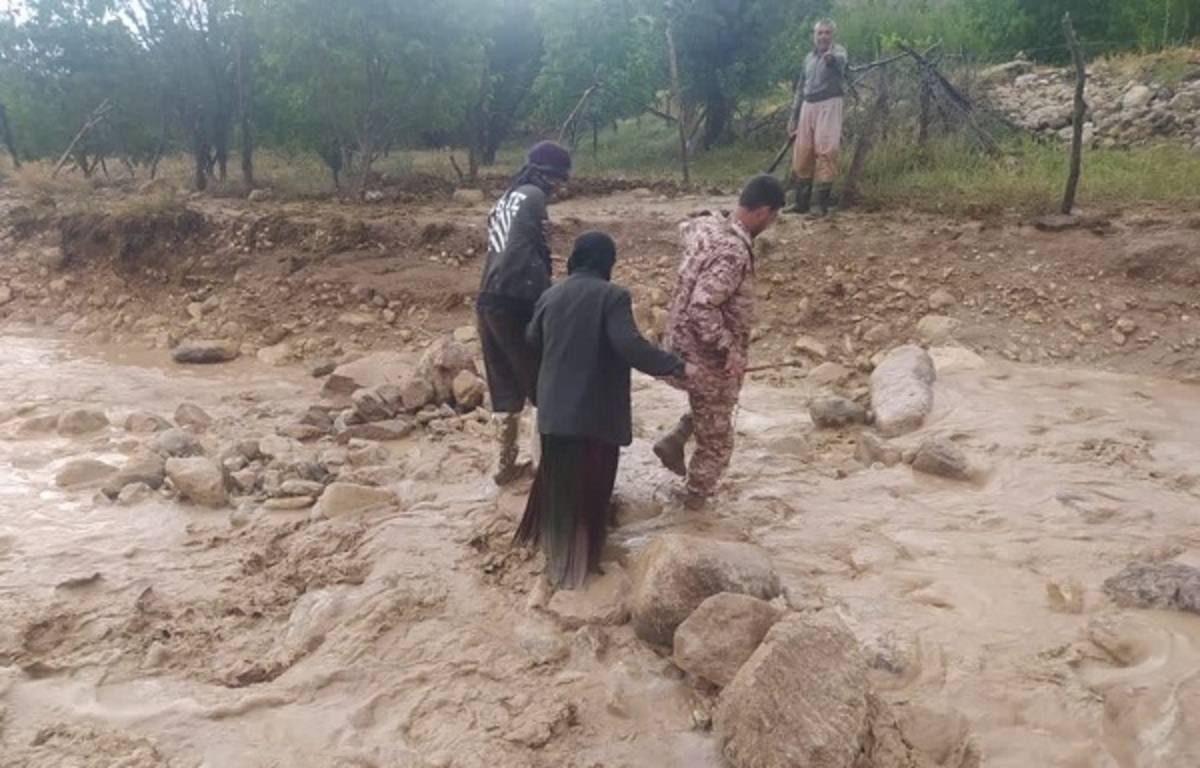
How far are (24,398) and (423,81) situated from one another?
20.0 feet

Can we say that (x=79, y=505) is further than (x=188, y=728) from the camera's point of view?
Yes

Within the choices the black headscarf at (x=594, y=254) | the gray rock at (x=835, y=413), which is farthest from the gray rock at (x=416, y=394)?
the black headscarf at (x=594, y=254)

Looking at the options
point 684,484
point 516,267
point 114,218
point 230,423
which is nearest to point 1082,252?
point 684,484

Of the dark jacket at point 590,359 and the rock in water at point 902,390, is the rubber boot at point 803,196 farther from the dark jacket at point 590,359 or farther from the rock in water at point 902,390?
the dark jacket at point 590,359

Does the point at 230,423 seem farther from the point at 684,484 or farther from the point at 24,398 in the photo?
the point at 684,484

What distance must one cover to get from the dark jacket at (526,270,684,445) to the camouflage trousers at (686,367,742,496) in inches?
18.2

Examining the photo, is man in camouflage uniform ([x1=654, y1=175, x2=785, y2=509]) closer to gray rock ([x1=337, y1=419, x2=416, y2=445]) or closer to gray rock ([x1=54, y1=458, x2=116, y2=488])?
gray rock ([x1=337, y1=419, x2=416, y2=445])

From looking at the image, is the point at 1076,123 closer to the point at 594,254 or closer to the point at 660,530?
the point at 660,530

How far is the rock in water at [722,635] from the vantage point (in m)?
3.04

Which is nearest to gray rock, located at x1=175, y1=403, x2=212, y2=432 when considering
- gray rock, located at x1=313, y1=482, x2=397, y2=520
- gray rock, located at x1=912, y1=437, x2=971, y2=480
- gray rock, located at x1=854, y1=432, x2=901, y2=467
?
gray rock, located at x1=313, y1=482, x2=397, y2=520

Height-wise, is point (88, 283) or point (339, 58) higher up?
point (339, 58)

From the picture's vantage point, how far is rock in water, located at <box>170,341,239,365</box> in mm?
8078

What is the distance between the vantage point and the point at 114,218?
10117mm

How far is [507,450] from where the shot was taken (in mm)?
4652
